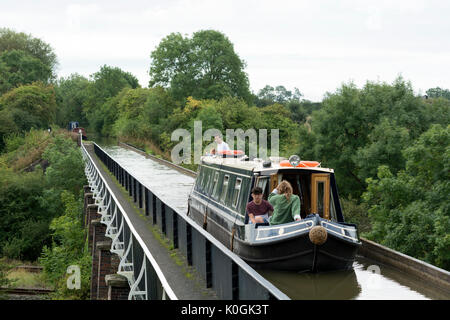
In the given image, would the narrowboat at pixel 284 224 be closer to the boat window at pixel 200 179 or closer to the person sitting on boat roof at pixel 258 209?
the person sitting on boat roof at pixel 258 209

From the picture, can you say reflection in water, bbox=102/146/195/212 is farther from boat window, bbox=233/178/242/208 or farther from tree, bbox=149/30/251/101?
tree, bbox=149/30/251/101

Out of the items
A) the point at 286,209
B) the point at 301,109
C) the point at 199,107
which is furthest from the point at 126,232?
the point at 301,109

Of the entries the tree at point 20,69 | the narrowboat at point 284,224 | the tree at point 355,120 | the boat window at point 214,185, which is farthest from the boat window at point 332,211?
the tree at point 20,69

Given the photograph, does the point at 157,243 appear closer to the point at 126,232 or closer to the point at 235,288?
the point at 126,232

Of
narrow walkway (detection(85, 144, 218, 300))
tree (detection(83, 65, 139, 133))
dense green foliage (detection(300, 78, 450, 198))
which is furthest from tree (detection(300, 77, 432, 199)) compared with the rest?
tree (detection(83, 65, 139, 133))

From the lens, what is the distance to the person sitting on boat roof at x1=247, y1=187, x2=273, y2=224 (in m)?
9.93

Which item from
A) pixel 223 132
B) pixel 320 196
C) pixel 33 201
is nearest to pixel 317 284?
pixel 320 196

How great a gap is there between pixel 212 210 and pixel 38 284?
22.8 metres

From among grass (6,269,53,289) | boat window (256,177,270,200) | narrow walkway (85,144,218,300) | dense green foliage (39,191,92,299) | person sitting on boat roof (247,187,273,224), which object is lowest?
grass (6,269,53,289)

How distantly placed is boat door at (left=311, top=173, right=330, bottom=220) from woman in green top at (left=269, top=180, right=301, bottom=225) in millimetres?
978

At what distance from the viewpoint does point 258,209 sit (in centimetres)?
1009

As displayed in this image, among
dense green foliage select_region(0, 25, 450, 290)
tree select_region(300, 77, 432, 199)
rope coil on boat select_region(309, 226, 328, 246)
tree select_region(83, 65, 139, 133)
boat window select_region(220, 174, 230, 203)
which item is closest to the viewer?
rope coil on boat select_region(309, 226, 328, 246)

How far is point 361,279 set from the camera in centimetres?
932
